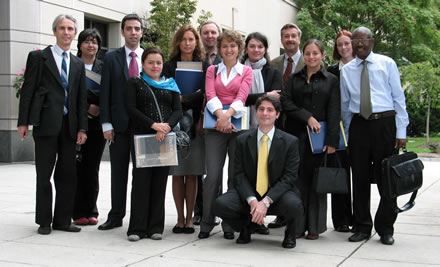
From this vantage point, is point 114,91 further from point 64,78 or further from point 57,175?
point 57,175

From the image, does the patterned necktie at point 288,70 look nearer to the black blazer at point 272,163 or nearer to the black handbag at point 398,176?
the black blazer at point 272,163

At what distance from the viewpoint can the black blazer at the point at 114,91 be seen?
251 inches

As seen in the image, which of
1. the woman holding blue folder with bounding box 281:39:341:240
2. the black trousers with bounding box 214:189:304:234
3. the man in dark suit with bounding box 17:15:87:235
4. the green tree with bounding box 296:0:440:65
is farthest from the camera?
the green tree with bounding box 296:0:440:65

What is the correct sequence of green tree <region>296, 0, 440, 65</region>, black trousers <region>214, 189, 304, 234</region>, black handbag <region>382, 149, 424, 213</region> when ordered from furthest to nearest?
green tree <region>296, 0, 440, 65</region>
black handbag <region>382, 149, 424, 213</region>
black trousers <region>214, 189, 304, 234</region>

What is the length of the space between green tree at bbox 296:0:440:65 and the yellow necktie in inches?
863

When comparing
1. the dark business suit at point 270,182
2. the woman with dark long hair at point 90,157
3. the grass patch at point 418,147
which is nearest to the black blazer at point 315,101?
the dark business suit at point 270,182

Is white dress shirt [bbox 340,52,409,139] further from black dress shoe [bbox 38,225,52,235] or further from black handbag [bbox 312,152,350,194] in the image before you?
black dress shoe [bbox 38,225,52,235]

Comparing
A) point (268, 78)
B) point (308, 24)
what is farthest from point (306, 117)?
point (308, 24)

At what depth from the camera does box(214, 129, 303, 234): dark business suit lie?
18.6ft

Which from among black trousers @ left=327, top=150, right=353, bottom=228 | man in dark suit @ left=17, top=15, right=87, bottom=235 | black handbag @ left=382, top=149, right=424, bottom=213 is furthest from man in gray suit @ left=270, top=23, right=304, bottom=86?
man in dark suit @ left=17, top=15, right=87, bottom=235

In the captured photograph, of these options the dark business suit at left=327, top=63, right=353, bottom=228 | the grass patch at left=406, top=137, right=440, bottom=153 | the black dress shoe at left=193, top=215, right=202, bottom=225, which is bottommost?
the grass patch at left=406, top=137, right=440, bottom=153

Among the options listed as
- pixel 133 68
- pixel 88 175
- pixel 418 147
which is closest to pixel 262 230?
pixel 88 175

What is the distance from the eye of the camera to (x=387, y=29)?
28.1 m

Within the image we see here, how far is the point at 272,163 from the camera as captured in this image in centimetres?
584
